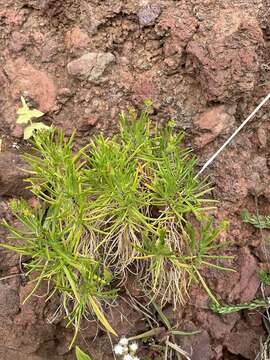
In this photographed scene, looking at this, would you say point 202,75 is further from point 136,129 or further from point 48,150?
point 48,150

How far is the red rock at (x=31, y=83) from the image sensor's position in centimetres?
291

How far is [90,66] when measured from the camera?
2900 mm

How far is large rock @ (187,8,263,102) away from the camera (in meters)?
2.81

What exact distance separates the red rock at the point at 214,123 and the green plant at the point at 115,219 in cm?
14

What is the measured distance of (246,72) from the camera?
111 inches

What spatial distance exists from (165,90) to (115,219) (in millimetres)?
821

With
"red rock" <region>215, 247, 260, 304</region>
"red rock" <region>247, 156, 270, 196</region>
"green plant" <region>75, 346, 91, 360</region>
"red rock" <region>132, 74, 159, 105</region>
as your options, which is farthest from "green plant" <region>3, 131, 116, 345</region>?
"red rock" <region>247, 156, 270, 196</region>

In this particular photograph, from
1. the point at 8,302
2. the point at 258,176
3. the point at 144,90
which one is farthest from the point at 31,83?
the point at 258,176

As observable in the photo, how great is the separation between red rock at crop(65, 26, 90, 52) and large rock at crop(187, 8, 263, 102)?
61cm

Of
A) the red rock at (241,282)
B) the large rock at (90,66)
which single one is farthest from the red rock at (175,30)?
the red rock at (241,282)

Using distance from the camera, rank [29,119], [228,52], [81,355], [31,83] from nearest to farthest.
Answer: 1. [81,355]
2. [29,119]
3. [228,52]
4. [31,83]

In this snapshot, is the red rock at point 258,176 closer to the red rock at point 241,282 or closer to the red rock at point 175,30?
the red rock at point 241,282

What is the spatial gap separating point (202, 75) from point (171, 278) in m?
1.17

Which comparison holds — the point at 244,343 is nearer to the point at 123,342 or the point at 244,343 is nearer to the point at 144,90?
the point at 123,342
